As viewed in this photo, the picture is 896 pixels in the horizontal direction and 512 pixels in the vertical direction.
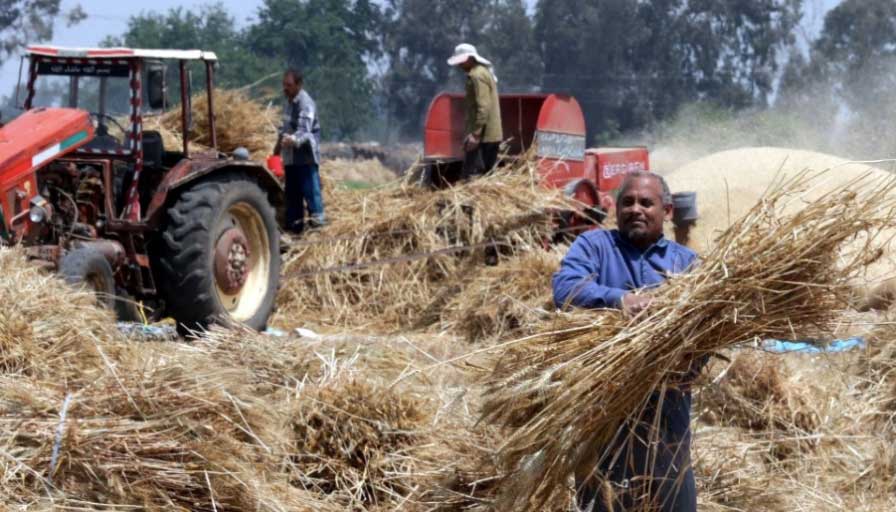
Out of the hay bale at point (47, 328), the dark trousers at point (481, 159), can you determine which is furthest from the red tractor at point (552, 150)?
the hay bale at point (47, 328)

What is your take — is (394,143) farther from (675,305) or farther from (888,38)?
(675,305)

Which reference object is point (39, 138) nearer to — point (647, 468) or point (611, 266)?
point (611, 266)

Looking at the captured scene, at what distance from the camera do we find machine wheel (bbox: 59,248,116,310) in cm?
712

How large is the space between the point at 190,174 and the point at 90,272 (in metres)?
1.34

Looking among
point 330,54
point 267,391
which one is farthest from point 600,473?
point 330,54

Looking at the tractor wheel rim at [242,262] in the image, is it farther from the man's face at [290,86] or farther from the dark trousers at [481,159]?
the man's face at [290,86]

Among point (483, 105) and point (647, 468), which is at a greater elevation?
point (483, 105)

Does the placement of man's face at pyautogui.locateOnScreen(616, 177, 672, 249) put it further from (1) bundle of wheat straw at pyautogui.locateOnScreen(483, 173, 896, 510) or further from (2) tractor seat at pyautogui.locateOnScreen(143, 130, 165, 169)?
(2) tractor seat at pyautogui.locateOnScreen(143, 130, 165, 169)

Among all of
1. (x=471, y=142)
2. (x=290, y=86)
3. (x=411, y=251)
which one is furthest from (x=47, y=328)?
(x=290, y=86)

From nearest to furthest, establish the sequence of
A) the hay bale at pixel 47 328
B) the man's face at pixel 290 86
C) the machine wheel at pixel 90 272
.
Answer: the hay bale at pixel 47 328
the machine wheel at pixel 90 272
the man's face at pixel 290 86

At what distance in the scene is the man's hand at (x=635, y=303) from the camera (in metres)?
3.72

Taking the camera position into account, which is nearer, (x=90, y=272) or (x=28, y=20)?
(x=90, y=272)

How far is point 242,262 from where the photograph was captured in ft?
29.4

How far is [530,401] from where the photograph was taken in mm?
3889
